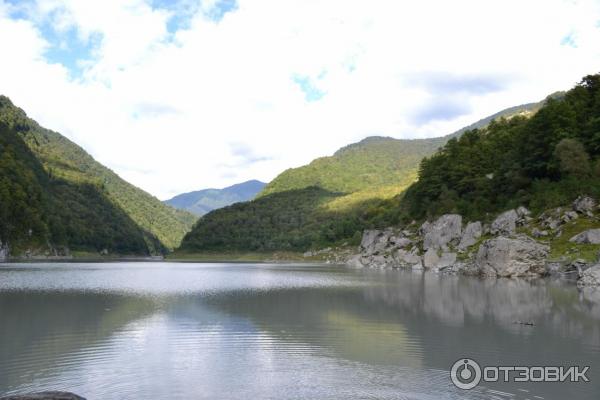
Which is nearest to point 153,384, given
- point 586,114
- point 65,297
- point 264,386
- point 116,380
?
point 116,380

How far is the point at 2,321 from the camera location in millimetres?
25172

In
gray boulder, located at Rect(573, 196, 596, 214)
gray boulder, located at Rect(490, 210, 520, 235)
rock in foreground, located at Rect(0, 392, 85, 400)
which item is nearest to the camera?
rock in foreground, located at Rect(0, 392, 85, 400)

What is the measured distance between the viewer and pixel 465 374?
16031mm

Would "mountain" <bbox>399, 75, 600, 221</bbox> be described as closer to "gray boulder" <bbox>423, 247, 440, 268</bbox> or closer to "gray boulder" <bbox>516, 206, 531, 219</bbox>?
"gray boulder" <bbox>516, 206, 531, 219</bbox>

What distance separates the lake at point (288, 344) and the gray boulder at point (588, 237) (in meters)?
17.8

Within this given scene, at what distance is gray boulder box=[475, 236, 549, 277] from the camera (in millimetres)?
56312

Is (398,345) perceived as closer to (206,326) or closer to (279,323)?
(279,323)

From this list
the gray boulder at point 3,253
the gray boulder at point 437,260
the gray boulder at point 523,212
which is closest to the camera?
the gray boulder at point 523,212

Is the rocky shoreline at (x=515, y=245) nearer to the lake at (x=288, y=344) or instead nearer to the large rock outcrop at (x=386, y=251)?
the large rock outcrop at (x=386, y=251)

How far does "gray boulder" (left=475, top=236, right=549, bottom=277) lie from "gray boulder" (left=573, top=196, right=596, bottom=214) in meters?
9.47

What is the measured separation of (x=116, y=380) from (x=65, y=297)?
2490 cm

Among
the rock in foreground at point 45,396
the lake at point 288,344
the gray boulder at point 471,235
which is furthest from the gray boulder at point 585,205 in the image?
the rock in foreground at point 45,396

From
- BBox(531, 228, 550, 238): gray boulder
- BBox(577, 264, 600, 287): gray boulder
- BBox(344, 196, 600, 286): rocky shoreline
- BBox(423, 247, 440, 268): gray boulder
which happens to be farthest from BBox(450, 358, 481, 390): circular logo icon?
BBox(423, 247, 440, 268): gray boulder

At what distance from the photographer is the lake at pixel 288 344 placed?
14.5 metres
